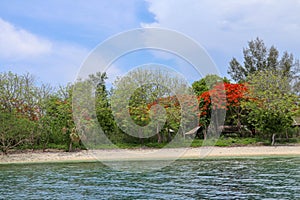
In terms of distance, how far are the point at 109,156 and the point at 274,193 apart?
19731 millimetres

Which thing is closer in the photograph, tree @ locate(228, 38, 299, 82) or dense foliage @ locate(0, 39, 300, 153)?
dense foliage @ locate(0, 39, 300, 153)

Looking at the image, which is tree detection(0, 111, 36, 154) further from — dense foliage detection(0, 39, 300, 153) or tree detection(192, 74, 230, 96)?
tree detection(192, 74, 230, 96)

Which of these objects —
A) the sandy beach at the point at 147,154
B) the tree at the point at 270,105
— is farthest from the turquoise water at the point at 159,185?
the tree at the point at 270,105

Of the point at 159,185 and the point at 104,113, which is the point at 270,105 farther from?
the point at 159,185

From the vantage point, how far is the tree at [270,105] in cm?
3388

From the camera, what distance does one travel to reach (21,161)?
2917cm

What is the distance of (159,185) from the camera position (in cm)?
1526

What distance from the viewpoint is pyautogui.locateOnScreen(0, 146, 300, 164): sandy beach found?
98.0 ft

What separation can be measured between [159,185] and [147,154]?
16.5 metres

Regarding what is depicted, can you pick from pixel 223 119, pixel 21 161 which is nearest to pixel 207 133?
pixel 223 119

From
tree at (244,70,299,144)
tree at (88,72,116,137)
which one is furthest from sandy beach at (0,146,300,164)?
tree at (244,70,299,144)

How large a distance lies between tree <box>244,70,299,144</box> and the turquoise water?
46.2 feet

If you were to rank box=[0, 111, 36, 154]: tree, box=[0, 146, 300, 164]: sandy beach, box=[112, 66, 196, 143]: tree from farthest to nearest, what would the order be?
box=[0, 111, 36, 154]: tree → box=[0, 146, 300, 164]: sandy beach → box=[112, 66, 196, 143]: tree

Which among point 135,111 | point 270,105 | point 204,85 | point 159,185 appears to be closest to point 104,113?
point 135,111
